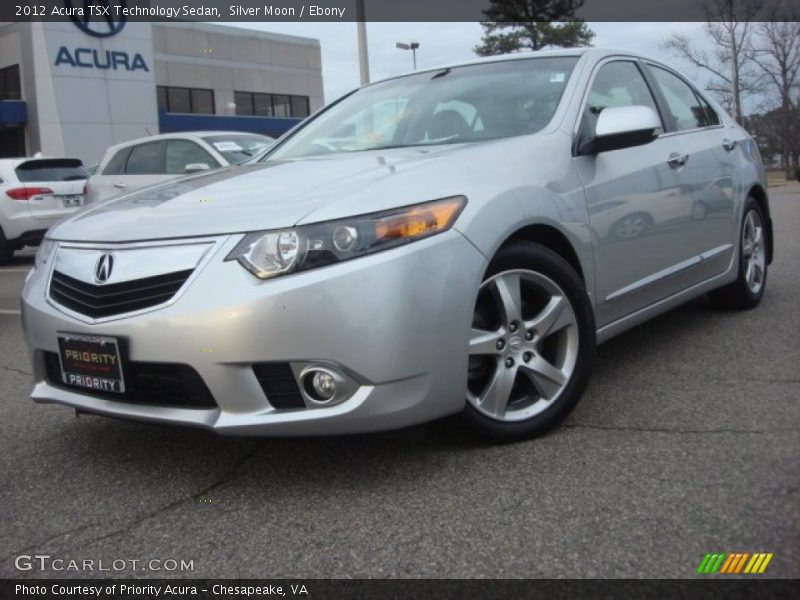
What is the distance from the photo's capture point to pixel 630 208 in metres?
3.61

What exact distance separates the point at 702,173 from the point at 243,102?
41.3 m

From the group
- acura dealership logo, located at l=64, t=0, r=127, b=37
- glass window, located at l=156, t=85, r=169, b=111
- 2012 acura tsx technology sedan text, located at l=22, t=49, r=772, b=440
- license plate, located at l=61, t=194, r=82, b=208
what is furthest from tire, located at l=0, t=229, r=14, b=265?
glass window, located at l=156, t=85, r=169, b=111

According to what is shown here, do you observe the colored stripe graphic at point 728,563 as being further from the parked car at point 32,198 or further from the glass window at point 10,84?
the glass window at point 10,84

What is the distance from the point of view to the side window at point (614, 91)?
3650mm

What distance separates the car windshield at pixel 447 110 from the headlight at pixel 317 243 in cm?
105

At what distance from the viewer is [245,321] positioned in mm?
2494

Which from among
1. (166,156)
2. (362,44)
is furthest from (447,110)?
(362,44)

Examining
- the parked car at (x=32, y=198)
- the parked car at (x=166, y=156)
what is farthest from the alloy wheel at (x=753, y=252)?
the parked car at (x=32, y=198)

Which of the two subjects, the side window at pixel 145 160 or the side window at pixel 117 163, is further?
the side window at pixel 117 163

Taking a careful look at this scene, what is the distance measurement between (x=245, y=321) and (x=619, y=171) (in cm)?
193

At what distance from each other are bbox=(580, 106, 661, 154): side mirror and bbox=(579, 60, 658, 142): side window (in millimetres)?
99

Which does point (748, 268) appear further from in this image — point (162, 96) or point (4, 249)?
point (162, 96)
